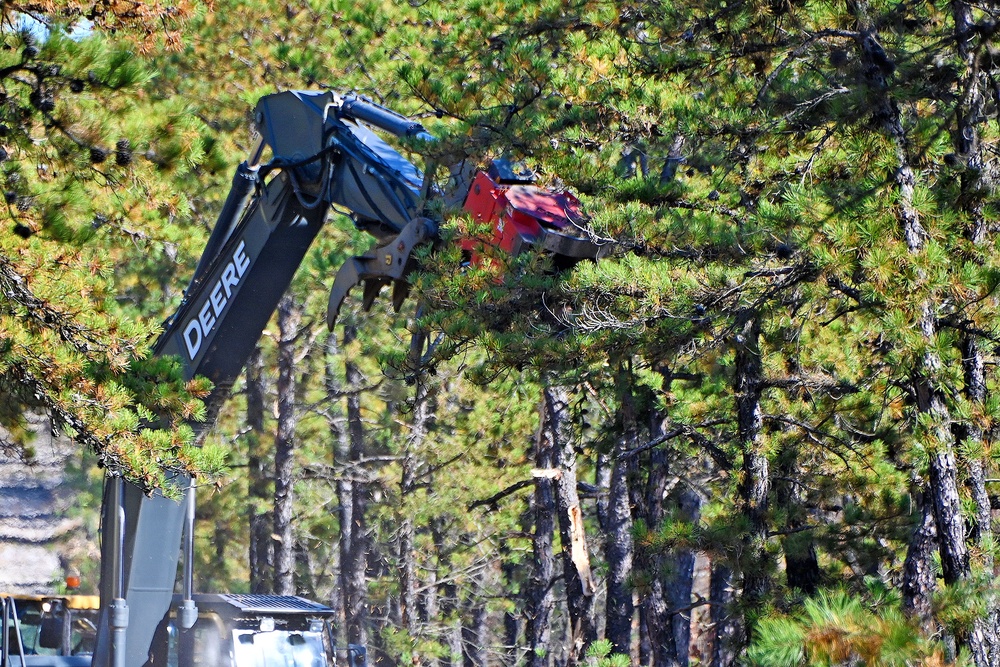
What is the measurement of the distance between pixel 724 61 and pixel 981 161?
1829 millimetres

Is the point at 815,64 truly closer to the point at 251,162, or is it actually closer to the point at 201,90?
the point at 251,162

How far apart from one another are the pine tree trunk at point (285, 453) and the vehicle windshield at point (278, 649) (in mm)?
7750

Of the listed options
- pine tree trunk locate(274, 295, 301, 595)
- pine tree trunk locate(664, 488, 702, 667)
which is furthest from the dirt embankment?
pine tree trunk locate(664, 488, 702, 667)

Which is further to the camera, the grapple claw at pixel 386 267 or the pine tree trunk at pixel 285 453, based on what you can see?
the pine tree trunk at pixel 285 453

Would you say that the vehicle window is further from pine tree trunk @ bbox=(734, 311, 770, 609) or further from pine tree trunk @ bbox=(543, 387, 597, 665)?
pine tree trunk @ bbox=(734, 311, 770, 609)

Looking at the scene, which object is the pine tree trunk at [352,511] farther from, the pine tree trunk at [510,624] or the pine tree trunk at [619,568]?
the pine tree trunk at [619,568]

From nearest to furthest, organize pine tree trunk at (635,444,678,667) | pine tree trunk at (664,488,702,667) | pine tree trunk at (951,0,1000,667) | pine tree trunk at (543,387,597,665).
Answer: pine tree trunk at (951,0,1000,667) < pine tree trunk at (635,444,678,667) < pine tree trunk at (543,387,597,665) < pine tree trunk at (664,488,702,667)

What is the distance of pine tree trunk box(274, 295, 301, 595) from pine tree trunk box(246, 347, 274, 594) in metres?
1.50

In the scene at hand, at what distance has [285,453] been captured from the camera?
20.3 metres

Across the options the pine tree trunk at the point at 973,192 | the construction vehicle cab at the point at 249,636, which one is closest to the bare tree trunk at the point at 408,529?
the construction vehicle cab at the point at 249,636

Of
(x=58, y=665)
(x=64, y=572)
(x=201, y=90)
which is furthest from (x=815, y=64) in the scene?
(x=64, y=572)

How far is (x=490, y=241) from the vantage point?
7.93 metres

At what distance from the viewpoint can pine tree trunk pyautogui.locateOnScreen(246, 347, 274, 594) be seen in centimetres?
2322

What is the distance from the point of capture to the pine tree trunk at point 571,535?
14.5 metres
